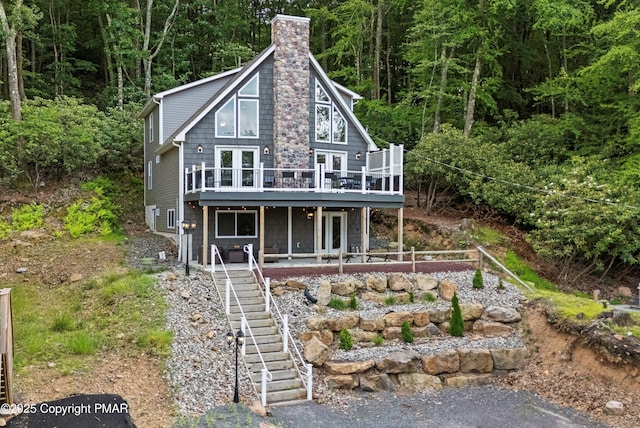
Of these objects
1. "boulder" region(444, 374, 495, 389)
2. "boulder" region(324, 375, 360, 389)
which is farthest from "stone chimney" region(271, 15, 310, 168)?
"boulder" region(444, 374, 495, 389)

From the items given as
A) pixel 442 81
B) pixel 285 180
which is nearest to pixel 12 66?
pixel 285 180

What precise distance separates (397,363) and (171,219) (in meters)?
12.2

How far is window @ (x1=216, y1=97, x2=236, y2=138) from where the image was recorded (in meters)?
18.6

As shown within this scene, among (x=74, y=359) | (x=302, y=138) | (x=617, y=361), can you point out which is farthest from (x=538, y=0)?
(x=74, y=359)

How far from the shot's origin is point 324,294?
1453 cm

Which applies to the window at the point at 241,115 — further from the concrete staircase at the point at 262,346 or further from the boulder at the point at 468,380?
the boulder at the point at 468,380

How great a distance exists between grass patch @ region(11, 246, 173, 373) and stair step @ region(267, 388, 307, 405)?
2.67m

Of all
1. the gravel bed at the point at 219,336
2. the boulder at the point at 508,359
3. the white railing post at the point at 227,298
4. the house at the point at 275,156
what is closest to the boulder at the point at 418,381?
the gravel bed at the point at 219,336

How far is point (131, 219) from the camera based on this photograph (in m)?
24.3

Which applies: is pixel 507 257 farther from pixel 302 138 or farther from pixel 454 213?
pixel 302 138

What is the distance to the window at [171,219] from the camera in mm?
19969

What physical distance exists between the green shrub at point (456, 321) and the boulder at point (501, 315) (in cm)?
105

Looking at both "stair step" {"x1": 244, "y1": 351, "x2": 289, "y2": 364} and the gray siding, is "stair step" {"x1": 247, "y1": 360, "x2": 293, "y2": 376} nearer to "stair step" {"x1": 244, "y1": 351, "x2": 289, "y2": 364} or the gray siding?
"stair step" {"x1": 244, "y1": 351, "x2": 289, "y2": 364}

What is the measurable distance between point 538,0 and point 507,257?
567 inches
